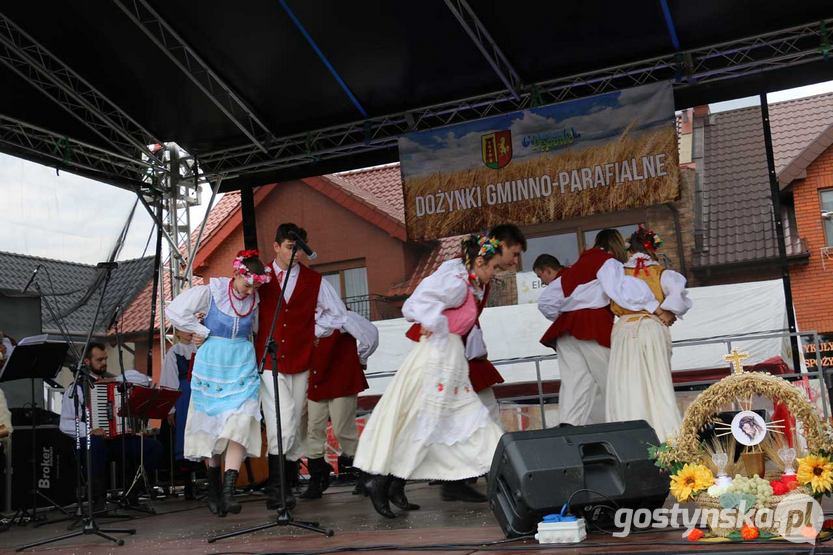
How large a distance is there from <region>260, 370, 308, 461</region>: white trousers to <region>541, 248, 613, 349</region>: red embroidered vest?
6.36ft

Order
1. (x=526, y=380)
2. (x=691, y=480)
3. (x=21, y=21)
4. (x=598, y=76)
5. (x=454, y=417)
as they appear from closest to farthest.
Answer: (x=691, y=480) < (x=454, y=417) < (x=21, y=21) < (x=598, y=76) < (x=526, y=380)

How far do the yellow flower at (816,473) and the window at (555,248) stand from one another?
5119 millimetres

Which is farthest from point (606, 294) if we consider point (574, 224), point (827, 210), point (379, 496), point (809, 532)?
A: point (827, 210)

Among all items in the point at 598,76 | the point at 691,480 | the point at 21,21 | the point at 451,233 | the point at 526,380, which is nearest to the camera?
the point at 691,480

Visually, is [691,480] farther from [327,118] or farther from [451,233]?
[327,118]

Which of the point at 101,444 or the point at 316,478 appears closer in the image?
the point at 316,478

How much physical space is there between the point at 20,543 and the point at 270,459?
1.58 meters

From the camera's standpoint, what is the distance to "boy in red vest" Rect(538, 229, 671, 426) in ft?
22.2

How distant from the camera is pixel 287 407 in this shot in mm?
6246

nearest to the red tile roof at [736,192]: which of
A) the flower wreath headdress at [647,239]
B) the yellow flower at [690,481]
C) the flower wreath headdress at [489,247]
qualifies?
the flower wreath headdress at [647,239]

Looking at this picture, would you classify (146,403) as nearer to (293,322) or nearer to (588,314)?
(293,322)

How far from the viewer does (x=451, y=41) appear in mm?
7895

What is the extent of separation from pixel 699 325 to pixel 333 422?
12.3 ft

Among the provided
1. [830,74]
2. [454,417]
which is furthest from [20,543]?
[830,74]
